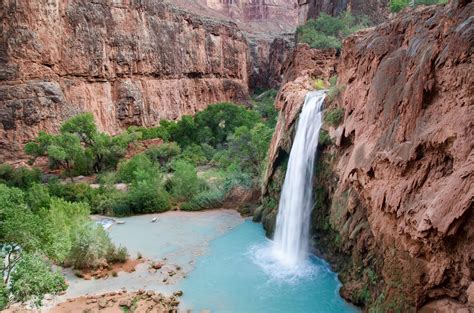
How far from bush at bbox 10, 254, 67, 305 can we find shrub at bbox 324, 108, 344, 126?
374 inches

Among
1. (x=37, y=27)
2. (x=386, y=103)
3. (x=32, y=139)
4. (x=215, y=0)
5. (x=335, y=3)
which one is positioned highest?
(x=215, y=0)

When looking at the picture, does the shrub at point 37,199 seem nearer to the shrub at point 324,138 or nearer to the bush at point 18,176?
the bush at point 18,176

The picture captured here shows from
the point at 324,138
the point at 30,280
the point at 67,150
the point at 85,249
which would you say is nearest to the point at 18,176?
the point at 67,150

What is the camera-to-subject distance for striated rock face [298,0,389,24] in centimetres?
3778

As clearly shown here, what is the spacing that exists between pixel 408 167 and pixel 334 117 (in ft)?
17.4

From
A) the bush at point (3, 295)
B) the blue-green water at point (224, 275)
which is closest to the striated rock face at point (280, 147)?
the blue-green water at point (224, 275)

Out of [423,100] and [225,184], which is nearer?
[423,100]

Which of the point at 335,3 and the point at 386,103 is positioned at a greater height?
the point at 335,3

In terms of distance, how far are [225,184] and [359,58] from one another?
39.5ft

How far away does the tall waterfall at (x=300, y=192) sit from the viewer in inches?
531

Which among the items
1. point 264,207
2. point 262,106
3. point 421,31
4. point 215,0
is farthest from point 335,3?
point 215,0

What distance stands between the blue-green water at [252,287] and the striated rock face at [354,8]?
1263 inches

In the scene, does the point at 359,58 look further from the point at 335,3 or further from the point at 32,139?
the point at 335,3

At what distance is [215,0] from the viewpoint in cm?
A: 8662
